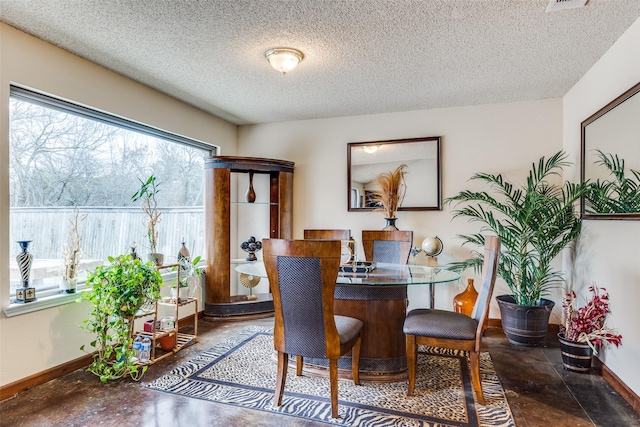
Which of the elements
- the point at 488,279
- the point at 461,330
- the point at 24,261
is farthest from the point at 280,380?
the point at 24,261

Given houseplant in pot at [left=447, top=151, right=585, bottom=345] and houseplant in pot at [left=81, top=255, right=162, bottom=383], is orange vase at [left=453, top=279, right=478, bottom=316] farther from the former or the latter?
houseplant in pot at [left=81, top=255, right=162, bottom=383]

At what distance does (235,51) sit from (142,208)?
1.79 meters

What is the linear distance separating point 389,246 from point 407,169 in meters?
1.11

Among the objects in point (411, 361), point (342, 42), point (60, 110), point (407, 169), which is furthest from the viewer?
point (407, 169)

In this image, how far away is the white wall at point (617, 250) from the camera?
2344 mm

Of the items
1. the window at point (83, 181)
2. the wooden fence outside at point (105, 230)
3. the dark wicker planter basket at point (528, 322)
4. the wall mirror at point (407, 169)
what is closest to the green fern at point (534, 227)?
the dark wicker planter basket at point (528, 322)

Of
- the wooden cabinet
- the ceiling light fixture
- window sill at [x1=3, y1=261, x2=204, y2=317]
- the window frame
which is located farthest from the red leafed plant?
the window frame

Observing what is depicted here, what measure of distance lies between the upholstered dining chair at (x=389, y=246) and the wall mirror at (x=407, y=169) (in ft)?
2.40

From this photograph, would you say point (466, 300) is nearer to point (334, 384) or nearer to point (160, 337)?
point (334, 384)

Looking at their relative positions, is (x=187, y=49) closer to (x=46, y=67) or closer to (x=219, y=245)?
(x=46, y=67)

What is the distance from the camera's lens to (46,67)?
266 centimetres

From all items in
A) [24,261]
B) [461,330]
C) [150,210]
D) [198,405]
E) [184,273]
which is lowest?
[198,405]

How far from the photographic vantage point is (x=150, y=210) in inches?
145

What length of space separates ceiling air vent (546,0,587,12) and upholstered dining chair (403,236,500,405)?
1396 millimetres
